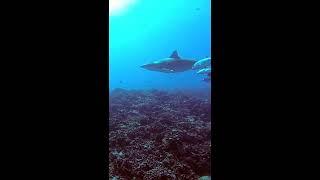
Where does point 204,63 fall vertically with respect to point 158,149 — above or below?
above

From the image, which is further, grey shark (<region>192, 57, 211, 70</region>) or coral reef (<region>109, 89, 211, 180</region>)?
grey shark (<region>192, 57, 211, 70</region>)

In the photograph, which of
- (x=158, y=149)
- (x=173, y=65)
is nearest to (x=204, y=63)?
(x=173, y=65)

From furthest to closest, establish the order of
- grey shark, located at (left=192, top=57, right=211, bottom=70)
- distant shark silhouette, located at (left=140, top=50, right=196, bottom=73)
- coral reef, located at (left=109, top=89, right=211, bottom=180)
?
1. distant shark silhouette, located at (left=140, top=50, right=196, bottom=73)
2. grey shark, located at (left=192, top=57, right=211, bottom=70)
3. coral reef, located at (left=109, top=89, right=211, bottom=180)

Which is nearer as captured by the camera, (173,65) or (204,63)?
(204,63)

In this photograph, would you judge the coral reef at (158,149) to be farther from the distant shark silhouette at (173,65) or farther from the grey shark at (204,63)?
the distant shark silhouette at (173,65)

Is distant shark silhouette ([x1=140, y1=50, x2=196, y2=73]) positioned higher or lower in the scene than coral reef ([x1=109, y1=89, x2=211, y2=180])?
higher

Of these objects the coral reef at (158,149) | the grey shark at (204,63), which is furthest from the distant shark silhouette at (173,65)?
the coral reef at (158,149)

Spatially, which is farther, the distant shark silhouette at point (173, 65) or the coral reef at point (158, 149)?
the distant shark silhouette at point (173, 65)

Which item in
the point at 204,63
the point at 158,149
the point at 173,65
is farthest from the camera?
the point at 173,65

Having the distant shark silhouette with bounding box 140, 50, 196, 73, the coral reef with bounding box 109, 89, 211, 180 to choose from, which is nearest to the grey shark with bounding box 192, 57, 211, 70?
the distant shark silhouette with bounding box 140, 50, 196, 73

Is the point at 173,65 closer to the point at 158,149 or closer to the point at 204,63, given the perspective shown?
the point at 204,63

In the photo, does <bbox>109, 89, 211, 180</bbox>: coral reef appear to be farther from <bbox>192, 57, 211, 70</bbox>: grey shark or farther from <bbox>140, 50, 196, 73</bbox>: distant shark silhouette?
<bbox>140, 50, 196, 73</bbox>: distant shark silhouette
